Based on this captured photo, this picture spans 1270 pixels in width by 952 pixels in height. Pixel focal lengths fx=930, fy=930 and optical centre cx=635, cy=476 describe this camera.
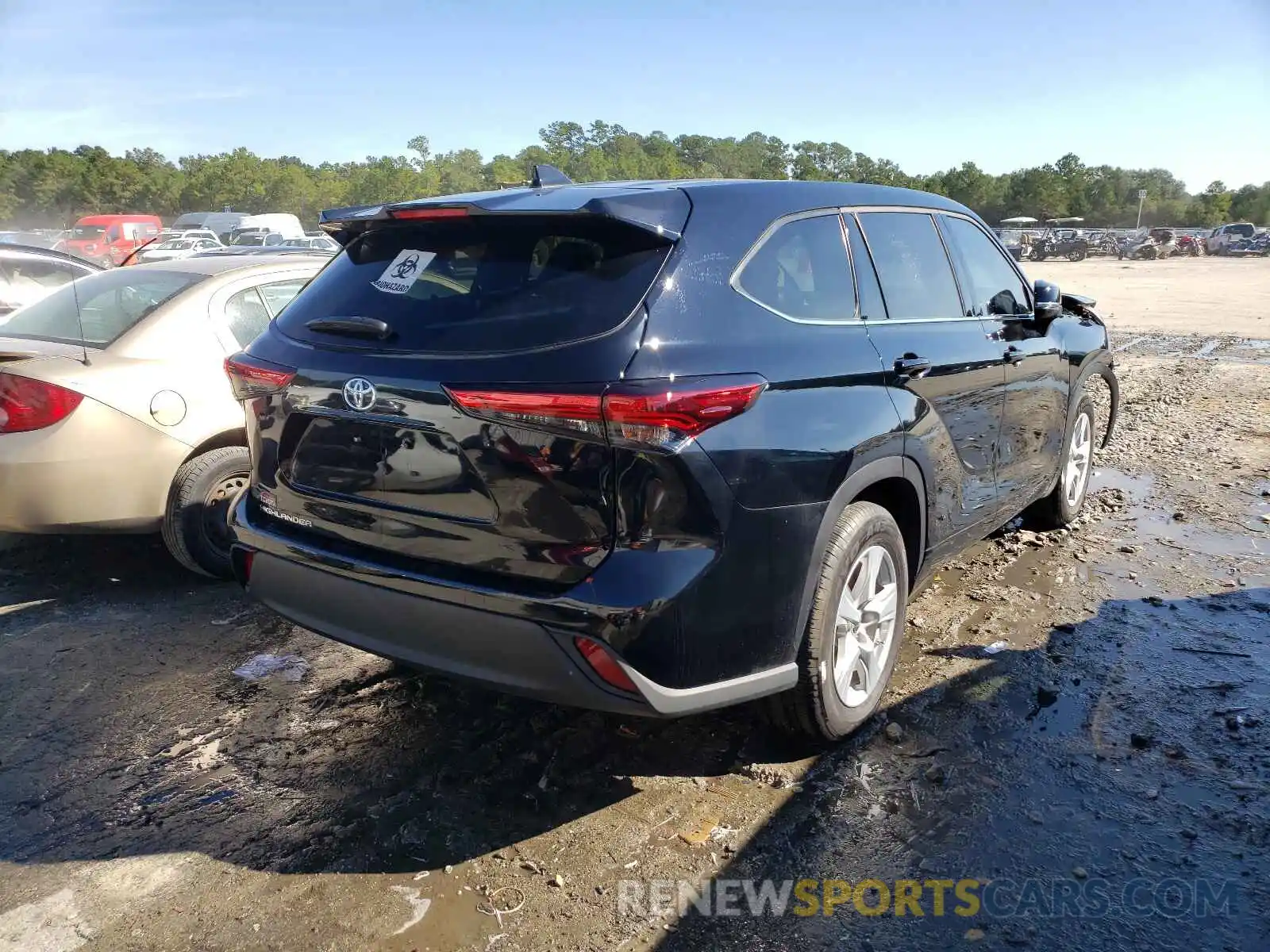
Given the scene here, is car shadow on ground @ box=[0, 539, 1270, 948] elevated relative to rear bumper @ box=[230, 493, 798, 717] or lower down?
lower down

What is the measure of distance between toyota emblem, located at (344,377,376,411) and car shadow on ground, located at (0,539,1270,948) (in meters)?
1.25

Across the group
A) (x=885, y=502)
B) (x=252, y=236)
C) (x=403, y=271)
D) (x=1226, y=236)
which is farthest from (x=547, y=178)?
(x=1226, y=236)

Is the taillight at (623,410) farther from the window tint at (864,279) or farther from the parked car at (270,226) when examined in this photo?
the parked car at (270,226)

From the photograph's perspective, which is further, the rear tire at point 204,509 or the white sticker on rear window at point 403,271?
the rear tire at point 204,509

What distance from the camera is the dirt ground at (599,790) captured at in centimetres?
244

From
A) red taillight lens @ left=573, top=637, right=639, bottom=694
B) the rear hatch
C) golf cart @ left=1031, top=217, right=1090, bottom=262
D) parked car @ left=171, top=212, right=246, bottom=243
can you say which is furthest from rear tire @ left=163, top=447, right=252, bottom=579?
golf cart @ left=1031, top=217, right=1090, bottom=262

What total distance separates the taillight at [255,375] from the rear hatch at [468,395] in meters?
0.02

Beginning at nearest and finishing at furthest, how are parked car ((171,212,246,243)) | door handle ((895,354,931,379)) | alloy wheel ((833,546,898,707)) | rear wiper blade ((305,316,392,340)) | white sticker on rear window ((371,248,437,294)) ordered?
1. rear wiper blade ((305,316,392,340))
2. white sticker on rear window ((371,248,437,294))
3. alloy wheel ((833,546,898,707))
4. door handle ((895,354,931,379))
5. parked car ((171,212,246,243))

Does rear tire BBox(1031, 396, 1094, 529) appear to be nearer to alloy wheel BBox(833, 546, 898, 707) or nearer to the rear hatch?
alloy wheel BBox(833, 546, 898, 707)

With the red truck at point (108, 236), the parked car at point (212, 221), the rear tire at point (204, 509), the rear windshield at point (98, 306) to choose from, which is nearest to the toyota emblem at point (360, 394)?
the rear tire at point (204, 509)

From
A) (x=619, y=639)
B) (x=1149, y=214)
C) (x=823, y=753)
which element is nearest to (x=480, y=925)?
(x=619, y=639)

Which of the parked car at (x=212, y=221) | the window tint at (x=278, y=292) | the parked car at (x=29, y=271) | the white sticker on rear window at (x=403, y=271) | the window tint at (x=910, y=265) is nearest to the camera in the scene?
the white sticker on rear window at (x=403, y=271)

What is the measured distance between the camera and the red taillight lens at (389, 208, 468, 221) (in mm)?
2844

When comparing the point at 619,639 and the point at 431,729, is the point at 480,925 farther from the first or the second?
the point at 431,729
